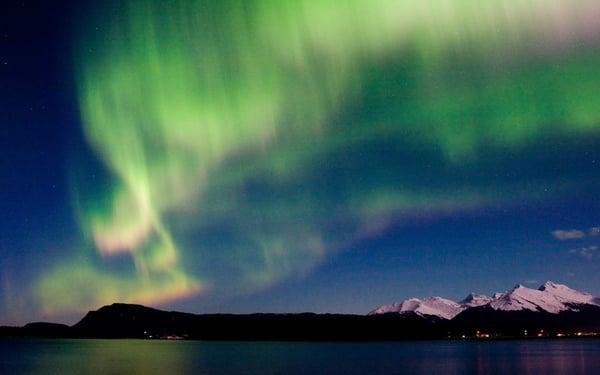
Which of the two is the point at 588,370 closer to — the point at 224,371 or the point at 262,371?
the point at 262,371

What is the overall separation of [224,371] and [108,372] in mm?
16530

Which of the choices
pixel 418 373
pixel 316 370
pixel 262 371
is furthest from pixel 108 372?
pixel 418 373

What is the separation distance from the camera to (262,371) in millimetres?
86875

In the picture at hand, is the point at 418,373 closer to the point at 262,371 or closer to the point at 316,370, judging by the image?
the point at 316,370

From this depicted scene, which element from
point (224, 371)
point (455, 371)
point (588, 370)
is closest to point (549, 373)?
point (588, 370)

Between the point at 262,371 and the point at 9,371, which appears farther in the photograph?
the point at 9,371

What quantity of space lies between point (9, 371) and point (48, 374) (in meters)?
9.04

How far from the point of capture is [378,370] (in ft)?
292

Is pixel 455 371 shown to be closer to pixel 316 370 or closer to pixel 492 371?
pixel 492 371

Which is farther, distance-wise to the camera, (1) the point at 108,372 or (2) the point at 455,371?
(2) the point at 455,371

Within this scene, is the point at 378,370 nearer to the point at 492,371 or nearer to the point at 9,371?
the point at 492,371

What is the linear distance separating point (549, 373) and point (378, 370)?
2570 centimetres

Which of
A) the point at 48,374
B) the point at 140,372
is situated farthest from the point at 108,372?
the point at 48,374

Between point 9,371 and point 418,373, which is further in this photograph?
point 9,371
